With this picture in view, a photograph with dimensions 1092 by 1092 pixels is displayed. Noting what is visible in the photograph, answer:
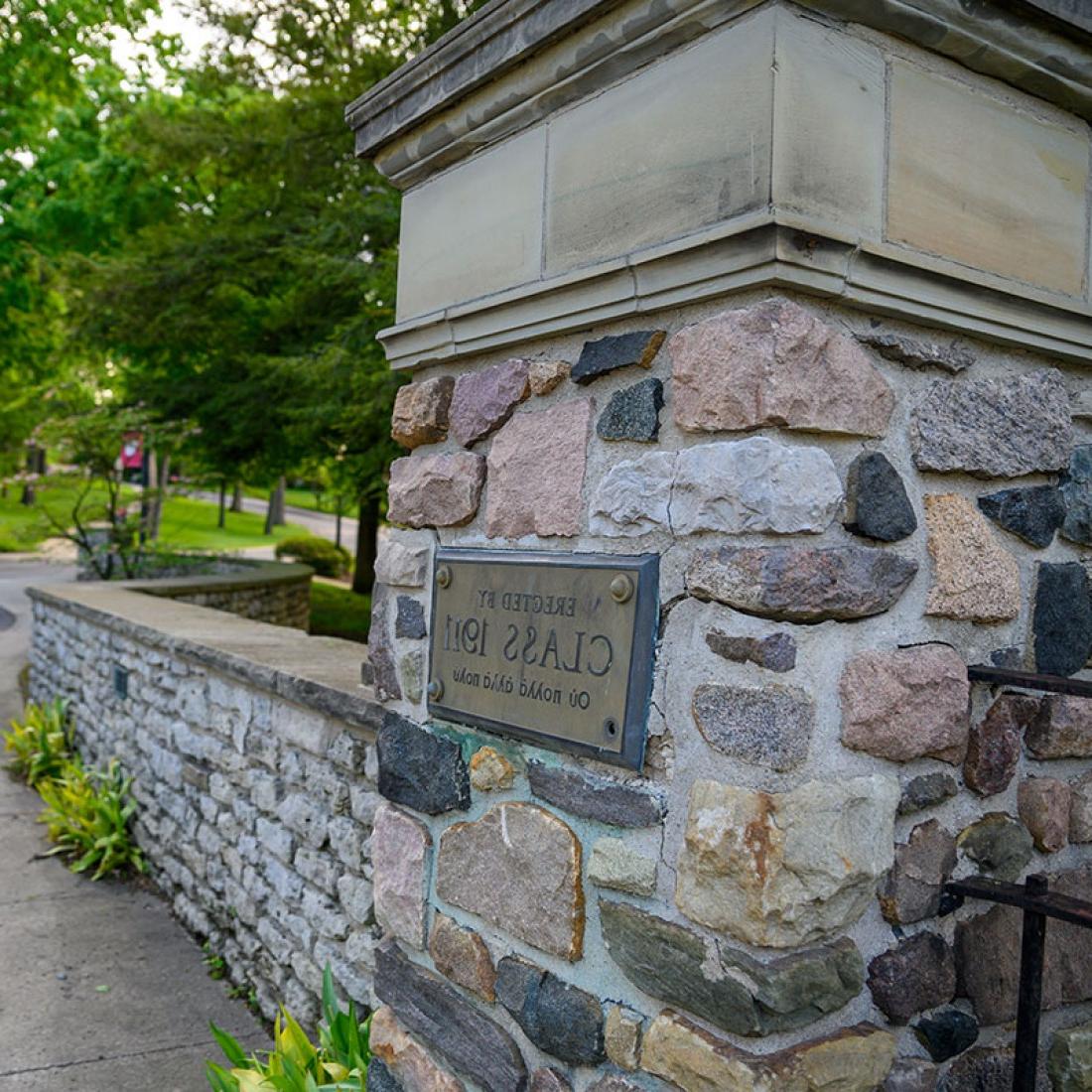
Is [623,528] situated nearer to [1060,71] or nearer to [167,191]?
[1060,71]

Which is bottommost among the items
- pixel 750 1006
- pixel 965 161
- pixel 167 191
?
pixel 750 1006

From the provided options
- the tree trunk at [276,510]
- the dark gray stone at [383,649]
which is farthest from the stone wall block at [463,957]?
the tree trunk at [276,510]

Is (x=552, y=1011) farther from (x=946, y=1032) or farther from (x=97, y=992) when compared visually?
(x=97, y=992)

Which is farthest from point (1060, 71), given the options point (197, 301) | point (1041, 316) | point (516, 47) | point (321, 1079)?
point (197, 301)

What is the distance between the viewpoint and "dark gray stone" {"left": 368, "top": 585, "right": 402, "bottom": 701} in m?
2.34

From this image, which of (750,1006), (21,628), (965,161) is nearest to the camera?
(750,1006)

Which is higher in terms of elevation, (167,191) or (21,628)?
(167,191)

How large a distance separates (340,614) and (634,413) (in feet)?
39.5

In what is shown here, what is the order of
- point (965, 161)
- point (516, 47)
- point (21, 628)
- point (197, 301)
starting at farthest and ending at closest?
point (21, 628), point (197, 301), point (516, 47), point (965, 161)

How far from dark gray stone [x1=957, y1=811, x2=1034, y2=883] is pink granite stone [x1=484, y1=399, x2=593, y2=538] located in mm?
Result: 812

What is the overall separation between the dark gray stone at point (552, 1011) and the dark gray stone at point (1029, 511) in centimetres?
104

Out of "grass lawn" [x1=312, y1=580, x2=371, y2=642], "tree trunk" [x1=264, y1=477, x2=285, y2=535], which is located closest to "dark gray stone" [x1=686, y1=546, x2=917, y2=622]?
"grass lawn" [x1=312, y1=580, x2=371, y2=642]

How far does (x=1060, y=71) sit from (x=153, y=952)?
4535 millimetres

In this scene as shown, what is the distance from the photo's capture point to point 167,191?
1229 cm
